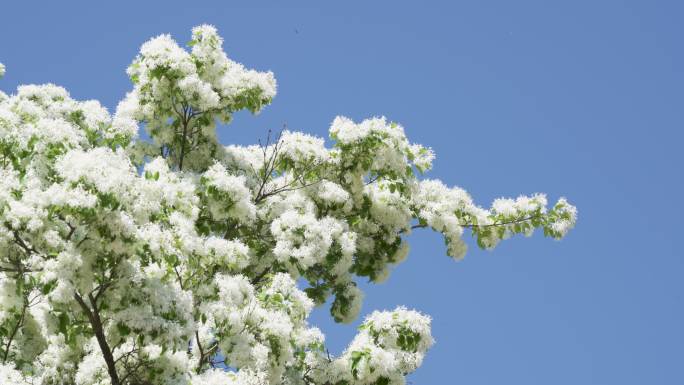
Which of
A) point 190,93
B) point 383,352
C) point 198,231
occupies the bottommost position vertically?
point 383,352

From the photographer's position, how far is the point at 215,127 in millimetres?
16922

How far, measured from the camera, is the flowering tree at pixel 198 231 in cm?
988

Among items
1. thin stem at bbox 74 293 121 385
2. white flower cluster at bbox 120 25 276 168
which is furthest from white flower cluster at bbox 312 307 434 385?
white flower cluster at bbox 120 25 276 168

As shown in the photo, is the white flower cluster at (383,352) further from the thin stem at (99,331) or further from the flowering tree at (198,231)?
the thin stem at (99,331)

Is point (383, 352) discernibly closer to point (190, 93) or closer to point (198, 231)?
point (198, 231)

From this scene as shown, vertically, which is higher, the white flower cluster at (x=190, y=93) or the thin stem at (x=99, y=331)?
the white flower cluster at (x=190, y=93)

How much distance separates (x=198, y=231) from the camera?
1515cm

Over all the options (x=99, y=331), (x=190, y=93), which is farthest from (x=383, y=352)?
(x=190, y=93)

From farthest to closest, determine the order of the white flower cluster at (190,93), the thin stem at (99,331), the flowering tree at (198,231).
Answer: the white flower cluster at (190,93) < the thin stem at (99,331) < the flowering tree at (198,231)

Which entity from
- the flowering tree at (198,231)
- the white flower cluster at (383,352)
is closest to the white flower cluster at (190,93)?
the flowering tree at (198,231)

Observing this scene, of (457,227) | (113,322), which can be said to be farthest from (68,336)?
(457,227)

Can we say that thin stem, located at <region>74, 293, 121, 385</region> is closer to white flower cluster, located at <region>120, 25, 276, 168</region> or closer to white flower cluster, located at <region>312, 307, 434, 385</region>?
white flower cluster, located at <region>312, 307, 434, 385</region>

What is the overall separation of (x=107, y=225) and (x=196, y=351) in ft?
14.6

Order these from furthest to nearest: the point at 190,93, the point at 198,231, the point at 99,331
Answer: the point at 190,93
the point at 198,231
the point at 99,331
